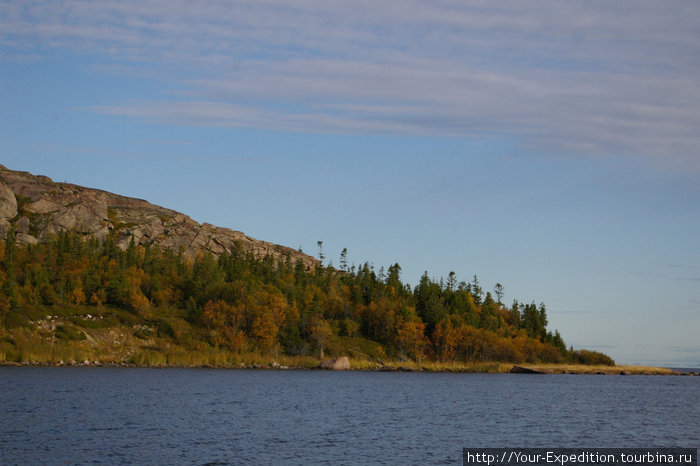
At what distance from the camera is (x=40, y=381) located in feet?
289

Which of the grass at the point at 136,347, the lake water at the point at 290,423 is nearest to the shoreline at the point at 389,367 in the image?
the grass at the point at 136,347

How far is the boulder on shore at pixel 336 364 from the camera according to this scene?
165163 millimetres

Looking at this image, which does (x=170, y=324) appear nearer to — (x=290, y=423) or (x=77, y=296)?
(x=77, y=296)

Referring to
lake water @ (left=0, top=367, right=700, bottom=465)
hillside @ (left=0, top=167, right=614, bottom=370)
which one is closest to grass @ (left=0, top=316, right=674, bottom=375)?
hillside @ (left=0, top=167, right=614, bottom=370)

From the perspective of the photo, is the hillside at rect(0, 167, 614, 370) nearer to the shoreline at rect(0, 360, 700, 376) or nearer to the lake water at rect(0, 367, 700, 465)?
the shoreline at rect(0, 360, 700, 376)

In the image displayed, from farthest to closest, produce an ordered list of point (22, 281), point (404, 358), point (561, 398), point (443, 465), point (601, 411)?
point (404, 358) → point (22, 281) → point (561, 398) → point (601, 411) → point (443, 465)

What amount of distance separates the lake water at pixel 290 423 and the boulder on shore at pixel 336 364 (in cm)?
6724

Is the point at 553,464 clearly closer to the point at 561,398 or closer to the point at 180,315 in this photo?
the point at 561,398

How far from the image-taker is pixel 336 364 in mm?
166000

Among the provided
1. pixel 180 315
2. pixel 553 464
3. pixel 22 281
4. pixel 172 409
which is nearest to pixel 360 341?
pixel 180 315

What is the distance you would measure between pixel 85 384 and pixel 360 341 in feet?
375

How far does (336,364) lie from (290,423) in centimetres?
10929

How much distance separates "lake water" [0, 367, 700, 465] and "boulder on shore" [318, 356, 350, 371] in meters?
67.2

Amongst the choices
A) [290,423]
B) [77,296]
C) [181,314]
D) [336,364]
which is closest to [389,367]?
[336,364]
